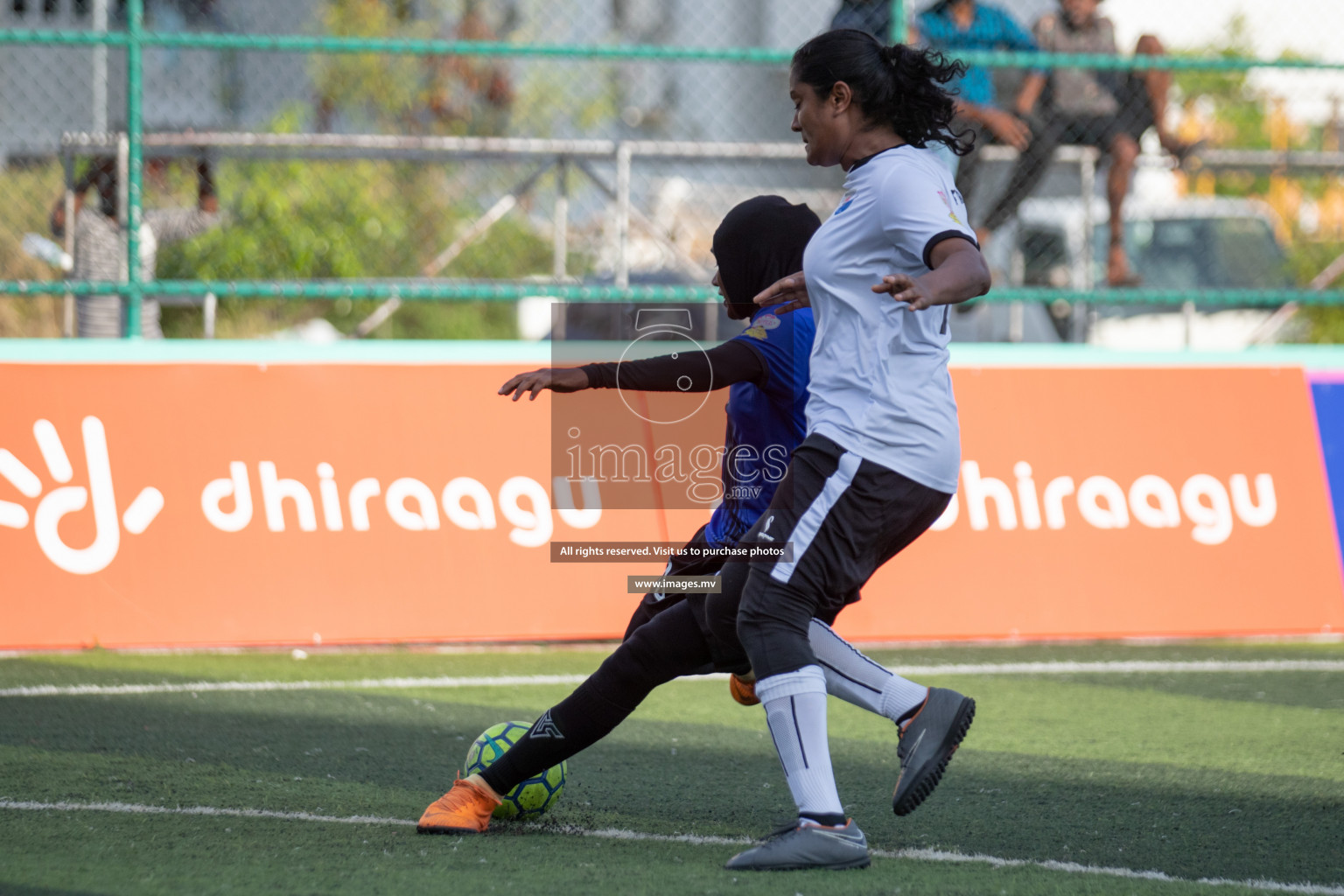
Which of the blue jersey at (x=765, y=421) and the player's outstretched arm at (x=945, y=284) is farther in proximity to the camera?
the blue jersey at (x=765, y=421)

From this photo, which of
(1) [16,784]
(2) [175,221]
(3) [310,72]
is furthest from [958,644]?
(3) [310,72]

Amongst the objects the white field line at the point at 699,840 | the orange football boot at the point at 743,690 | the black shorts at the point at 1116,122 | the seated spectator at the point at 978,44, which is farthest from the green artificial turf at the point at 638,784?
the black shorts at the point at 1116,122

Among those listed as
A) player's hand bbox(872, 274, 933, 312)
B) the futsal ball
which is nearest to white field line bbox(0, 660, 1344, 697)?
the futsal ball

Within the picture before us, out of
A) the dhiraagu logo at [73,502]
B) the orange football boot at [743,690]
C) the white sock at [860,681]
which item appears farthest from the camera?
the dhiraagu logo at [73,502]

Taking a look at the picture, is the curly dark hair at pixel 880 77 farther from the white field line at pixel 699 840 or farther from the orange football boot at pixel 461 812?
the orange football boot at pixel 461 812

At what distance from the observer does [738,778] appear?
4.38 meters

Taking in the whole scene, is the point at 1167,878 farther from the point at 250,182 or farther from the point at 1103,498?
the point at 250,182

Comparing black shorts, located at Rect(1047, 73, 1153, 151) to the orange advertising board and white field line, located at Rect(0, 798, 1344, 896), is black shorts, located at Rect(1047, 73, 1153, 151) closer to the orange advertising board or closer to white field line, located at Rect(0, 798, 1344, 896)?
the orange advertising board

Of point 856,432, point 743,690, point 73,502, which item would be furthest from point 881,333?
point 73,502

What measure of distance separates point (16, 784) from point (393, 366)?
8.97ft

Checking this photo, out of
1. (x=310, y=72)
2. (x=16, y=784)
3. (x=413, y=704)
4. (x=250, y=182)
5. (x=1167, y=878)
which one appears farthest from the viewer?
(x=310, y=72)

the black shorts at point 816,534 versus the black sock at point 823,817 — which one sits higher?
the black shorts at point 816,534

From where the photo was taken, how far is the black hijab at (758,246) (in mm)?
3662

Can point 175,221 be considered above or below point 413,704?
above
